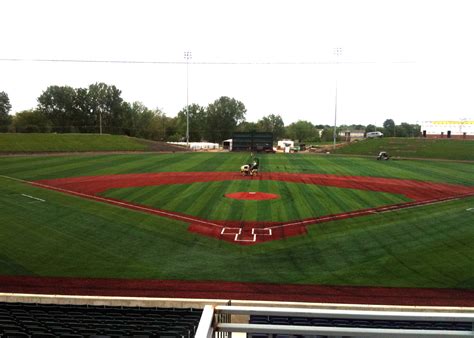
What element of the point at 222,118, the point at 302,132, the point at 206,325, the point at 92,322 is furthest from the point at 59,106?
the point at 206,325

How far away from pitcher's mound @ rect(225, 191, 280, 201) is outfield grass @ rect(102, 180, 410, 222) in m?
0.71

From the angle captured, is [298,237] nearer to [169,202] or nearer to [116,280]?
[116,280]

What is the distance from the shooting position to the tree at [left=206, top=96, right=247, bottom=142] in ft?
472

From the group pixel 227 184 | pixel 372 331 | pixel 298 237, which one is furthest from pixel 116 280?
pixel 227 184

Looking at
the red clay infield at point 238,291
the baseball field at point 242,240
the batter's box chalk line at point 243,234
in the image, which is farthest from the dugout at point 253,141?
the red clay infield at point 238,291

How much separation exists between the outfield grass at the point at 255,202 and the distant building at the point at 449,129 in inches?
3142

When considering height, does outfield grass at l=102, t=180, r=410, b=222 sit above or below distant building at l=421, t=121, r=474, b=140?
below

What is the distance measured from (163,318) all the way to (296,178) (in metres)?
32.7

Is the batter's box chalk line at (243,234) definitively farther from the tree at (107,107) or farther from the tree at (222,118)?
the tree at (222,118)

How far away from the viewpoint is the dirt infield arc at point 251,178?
21.1 metres

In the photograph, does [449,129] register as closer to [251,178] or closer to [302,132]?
[302,132]

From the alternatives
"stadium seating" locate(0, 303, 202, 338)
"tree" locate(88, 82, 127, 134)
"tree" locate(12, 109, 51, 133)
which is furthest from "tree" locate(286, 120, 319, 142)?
"stadium seating" locate(0, 303, 202, 338)

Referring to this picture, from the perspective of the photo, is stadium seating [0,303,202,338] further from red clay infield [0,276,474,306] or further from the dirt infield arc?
the dirt infield arc

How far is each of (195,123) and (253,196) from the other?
12052cm
